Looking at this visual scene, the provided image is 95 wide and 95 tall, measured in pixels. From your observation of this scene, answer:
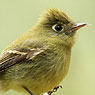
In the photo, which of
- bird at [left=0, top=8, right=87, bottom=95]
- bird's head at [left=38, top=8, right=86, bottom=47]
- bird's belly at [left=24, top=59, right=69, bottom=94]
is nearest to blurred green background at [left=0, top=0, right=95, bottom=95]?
bird's head at [left=38, top=8, right=86, bottom=47]

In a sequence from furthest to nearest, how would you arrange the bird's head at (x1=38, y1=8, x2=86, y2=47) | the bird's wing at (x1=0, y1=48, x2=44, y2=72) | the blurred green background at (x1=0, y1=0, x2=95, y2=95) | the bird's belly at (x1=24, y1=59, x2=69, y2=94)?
the blurred green background at (x1=0, y1=0, x2=95, y2=95), the bird's head at (x1=38, y1=8, x2=86, y2=47), the bird's wing at (x1=0, y1=48, x2=44, y2=72), the bird's belly at (x1=24, y1=59, x2=69, y2=94)

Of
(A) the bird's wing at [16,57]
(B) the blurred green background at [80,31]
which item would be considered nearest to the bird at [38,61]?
(A) the bird's wing at [16,57]

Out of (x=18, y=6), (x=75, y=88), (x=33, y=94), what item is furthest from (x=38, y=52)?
(x=18, y=6)

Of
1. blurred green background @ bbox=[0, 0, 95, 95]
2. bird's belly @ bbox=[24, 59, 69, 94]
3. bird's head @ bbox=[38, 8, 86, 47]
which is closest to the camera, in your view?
bird's belly @ bbox=[24, 59, 69, 94]

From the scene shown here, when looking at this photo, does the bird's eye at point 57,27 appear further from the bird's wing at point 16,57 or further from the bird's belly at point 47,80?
the bird's belly at point 47,80

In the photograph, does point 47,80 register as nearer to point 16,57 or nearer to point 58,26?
point 16,57

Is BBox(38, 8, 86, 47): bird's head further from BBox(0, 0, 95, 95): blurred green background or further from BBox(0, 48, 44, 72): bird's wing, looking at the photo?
BBox(0, 0, 95, 95): blurred green background
